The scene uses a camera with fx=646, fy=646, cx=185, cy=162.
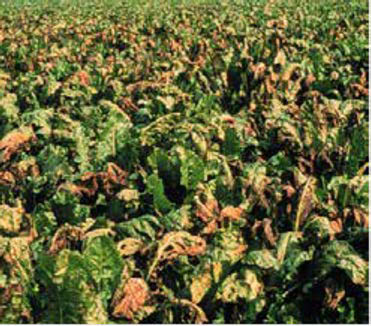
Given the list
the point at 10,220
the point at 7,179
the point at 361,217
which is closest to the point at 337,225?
the point at 361,217

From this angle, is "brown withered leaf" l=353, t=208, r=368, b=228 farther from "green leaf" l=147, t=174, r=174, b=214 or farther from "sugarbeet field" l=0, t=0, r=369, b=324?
"green leaf" l=147, t=174, r=174, b=214

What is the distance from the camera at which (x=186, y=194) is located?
4254 millimetres

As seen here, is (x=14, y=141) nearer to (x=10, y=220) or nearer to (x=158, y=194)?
(x=10, y=220)

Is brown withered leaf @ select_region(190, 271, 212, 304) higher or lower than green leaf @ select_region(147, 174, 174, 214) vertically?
lower

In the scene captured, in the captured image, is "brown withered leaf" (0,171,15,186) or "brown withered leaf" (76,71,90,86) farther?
"brown withered leaf" (76,71,90,86)

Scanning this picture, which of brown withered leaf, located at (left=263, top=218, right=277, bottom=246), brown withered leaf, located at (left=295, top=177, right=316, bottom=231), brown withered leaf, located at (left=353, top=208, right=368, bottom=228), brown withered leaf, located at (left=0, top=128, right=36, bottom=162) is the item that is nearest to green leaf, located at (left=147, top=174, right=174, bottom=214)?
brown withered leaf, located at (left=263, top=218, right=277, bottom=246)

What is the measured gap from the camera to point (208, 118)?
5.25m

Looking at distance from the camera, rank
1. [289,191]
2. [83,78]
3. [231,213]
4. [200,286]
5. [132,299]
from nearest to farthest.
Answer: [132,299], [200,286], [231,213], [289,191], [83,78]

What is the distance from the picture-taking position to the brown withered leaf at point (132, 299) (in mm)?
3010

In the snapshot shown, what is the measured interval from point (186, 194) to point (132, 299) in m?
1.33

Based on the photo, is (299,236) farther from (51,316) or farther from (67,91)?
(67,91)

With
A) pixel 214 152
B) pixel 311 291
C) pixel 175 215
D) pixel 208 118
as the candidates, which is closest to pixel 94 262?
pixel 175 215

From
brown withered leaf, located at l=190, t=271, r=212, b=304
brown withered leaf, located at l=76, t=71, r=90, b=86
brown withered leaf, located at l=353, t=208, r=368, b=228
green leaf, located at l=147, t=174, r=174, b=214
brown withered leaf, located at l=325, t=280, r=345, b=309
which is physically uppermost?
brown withered leaf, located at l=76, t=71, r=90, b=86

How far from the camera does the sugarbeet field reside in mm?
3125
